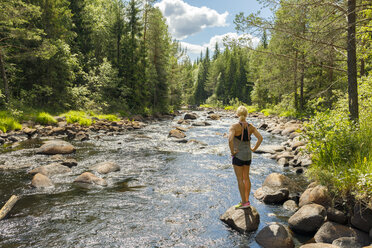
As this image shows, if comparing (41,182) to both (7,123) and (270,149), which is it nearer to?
(7,123)

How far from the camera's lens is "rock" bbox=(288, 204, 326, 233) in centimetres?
507

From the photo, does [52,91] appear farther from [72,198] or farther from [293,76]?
[293,76]

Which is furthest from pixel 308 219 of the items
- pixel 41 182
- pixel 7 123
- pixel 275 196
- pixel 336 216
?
pixel 7 123

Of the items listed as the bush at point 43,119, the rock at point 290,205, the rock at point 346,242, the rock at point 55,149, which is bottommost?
the rock at point 290,205

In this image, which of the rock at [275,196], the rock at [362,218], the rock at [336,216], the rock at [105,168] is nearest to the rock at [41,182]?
the rock at [105,168]

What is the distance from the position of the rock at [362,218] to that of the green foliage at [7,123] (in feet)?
58.3

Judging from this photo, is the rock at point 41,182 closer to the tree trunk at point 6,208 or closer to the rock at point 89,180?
the rock at point 89,180

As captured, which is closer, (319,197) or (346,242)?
(346,242)

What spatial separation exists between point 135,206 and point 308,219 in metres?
4.23

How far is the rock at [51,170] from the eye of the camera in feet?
28.2

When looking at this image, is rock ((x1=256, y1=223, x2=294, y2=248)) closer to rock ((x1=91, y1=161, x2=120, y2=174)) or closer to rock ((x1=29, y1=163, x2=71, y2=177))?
rock ((x1=91, y1=161, x2=120, y2=174))

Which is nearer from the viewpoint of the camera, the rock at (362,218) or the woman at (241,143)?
the rock at (362,218)

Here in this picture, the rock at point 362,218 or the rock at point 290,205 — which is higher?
the rock at point 362,218

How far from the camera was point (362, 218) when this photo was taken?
4535 mm
